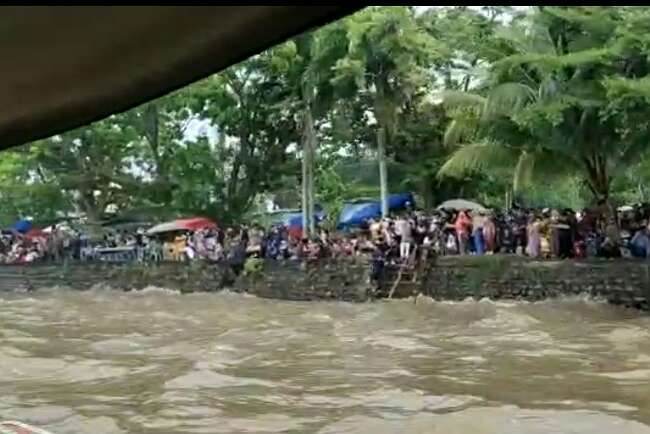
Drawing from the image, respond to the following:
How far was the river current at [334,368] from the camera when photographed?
8.59m

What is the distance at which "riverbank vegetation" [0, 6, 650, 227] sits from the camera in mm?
14062

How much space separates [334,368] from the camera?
11367 millimetres

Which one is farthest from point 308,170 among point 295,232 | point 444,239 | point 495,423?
point 495,423

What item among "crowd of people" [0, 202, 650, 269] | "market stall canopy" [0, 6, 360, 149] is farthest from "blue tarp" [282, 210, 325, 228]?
"market stall canopy" [0, 6, 360, 149]

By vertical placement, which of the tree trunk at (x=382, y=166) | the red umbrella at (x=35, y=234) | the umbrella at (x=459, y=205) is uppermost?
the tree trunk at (x=382, y=166)

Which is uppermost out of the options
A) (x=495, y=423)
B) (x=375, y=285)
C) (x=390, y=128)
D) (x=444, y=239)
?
(x=390, y=128)

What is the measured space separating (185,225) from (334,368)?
1199 centimetres

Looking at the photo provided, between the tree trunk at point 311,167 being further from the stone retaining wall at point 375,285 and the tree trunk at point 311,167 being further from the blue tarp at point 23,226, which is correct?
the blue tarp at point 23,226

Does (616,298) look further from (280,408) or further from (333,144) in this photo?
(333,144)

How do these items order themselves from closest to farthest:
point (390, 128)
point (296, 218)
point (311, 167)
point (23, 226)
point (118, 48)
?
point (118, 48), point (390, 128), point (311, 167), point (296, 218), point (23, 226)

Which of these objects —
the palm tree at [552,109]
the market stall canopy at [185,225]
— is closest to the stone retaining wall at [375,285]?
the palm tree at [552,109]

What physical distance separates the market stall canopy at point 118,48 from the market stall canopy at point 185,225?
67.7ft

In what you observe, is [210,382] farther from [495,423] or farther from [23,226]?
[23,226]

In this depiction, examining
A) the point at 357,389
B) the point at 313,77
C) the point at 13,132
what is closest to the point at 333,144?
the point at 313,77
